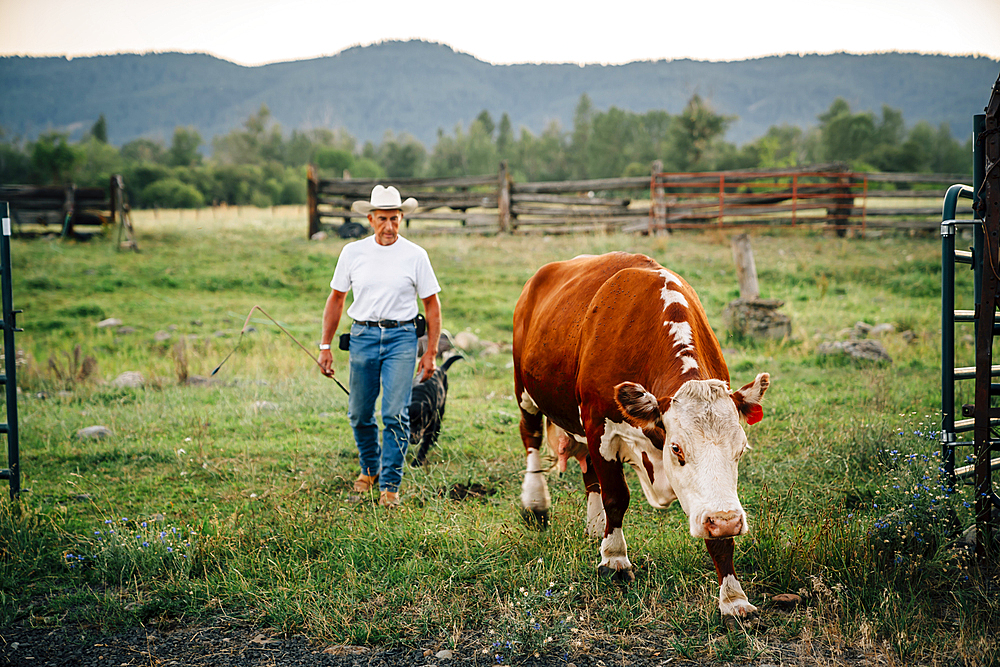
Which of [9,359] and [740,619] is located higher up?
[9,359]

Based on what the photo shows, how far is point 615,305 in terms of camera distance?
382 cm

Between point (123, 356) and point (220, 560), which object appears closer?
point (220, 560)

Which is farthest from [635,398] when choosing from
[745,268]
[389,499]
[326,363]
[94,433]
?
[745,268]

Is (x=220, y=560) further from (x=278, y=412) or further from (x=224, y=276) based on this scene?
(x=224, y=276)

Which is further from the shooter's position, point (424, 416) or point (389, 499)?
point (424, 416)

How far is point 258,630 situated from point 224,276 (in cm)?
1215

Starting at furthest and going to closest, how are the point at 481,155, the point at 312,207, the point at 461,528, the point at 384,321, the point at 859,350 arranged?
the point at 481,155
the point at 312,207
the point at 859,350
the point at 384,321
the point at 461,528

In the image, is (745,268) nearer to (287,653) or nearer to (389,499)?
(389,499)

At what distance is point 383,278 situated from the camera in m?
5.00

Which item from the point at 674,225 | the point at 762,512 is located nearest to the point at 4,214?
the point at 762,512

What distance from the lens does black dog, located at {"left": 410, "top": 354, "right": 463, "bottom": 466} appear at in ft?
19.0

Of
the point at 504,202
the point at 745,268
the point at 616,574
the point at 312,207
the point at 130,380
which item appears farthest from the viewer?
the point at 504,202

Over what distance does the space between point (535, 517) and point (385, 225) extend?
2339mm

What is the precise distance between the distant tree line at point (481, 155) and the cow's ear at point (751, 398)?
50.7 metres
